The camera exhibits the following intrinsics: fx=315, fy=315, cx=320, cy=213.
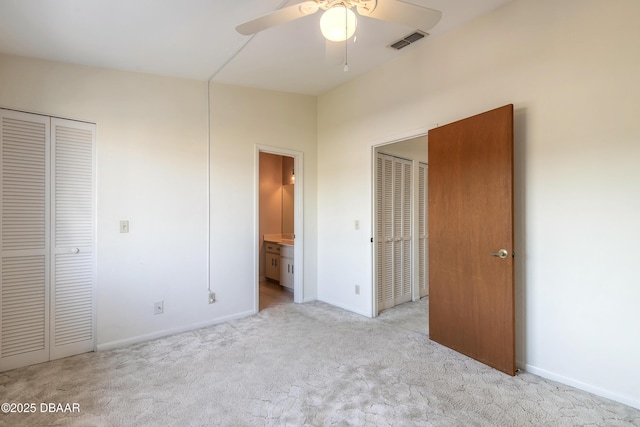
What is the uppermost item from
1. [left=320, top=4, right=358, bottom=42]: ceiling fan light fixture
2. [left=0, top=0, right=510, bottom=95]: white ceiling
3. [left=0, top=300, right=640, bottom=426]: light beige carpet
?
[left=0, top=0, right=510, bottom=95]: white ceiling

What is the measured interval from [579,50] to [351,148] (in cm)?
228

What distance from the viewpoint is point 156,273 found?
3191 mm

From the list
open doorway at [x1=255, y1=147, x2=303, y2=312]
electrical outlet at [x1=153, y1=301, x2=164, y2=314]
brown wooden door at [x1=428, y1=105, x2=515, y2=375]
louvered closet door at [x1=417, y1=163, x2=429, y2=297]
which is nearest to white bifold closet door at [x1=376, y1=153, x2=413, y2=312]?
louvered closet door at [x1=417, y1=163, x2=429, y2=297]

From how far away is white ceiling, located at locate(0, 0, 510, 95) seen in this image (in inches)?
86.7

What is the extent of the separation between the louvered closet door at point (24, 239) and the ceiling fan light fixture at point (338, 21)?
2.59 metres

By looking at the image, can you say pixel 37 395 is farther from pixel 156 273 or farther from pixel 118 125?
pixel 118 125

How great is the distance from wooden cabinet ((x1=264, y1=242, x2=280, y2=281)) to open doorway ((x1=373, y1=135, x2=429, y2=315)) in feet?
6.26

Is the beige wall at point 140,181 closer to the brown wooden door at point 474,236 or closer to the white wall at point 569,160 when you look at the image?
the brown wooden door at point 474,236

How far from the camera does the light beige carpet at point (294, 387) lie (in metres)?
1.89

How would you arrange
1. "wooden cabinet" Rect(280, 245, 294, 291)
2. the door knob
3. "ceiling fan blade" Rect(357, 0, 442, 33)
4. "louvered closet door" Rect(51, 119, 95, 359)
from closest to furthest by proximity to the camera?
"ceiling fan blade" Rect(357, 0, 442, 33) < the door knob < "louvered closet door" Rect(51, 119, 95, 359) < "wooden cabinet" Rect(280, 245, 294, 291)

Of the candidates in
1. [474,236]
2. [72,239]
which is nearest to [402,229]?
[474,236]

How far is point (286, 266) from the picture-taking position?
4918 mm

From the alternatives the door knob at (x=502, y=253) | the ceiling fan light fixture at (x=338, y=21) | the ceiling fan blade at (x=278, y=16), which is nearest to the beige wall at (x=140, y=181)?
the ceiling fan blade at (x=278, y=16)

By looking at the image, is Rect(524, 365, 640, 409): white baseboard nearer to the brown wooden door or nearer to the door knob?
the brown wooden door
